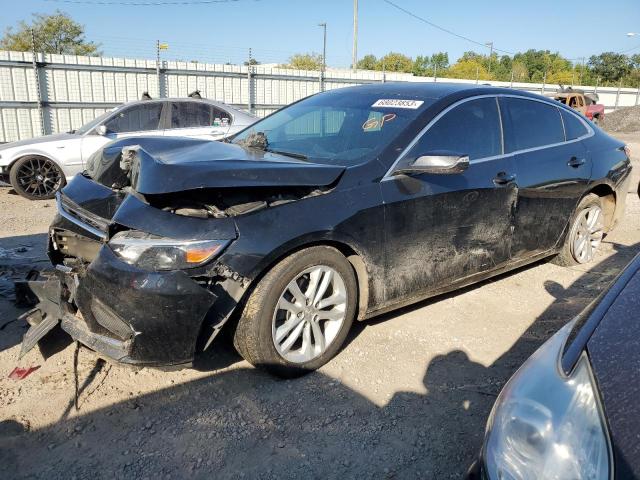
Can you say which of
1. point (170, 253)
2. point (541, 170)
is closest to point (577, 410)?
point (170, 253)

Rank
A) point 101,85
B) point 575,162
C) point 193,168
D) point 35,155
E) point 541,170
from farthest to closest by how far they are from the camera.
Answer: point 101,85 → point 35,155 → point 575,162 → point 541,170 → point 193,168

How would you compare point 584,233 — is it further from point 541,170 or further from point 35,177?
point 35,177

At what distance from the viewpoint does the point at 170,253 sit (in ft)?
8.75

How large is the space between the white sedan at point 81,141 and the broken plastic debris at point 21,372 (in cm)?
565

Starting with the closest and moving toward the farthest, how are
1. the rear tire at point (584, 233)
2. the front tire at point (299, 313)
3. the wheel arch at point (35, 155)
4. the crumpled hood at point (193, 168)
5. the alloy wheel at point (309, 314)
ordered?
the crumpled hood at point (193, 168)
the front tire at point (299, 313)
the alloy wheel at point (309, 314)
the rear tire at point (584, 233)
the wheel arch at point (35, 155)

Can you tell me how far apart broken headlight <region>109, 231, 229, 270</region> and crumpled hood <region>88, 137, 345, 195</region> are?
274 mm

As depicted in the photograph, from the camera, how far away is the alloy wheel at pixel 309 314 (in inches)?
120

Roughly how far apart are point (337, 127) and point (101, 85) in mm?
11966

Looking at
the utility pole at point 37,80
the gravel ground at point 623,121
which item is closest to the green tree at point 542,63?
the gravel ground at point 623,121

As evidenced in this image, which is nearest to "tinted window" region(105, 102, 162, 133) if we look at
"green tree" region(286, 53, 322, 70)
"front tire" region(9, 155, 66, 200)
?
"front tire" region(9, 155, 66, 200)

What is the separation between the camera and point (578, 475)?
1.38 meters

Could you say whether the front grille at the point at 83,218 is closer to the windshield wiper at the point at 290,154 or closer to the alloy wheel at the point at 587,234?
the windshield wiper at the point at 290,154

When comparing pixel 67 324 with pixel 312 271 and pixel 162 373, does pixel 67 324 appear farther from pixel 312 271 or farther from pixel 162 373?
pixel 312 271

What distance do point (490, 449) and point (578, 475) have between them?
282 millimetres
